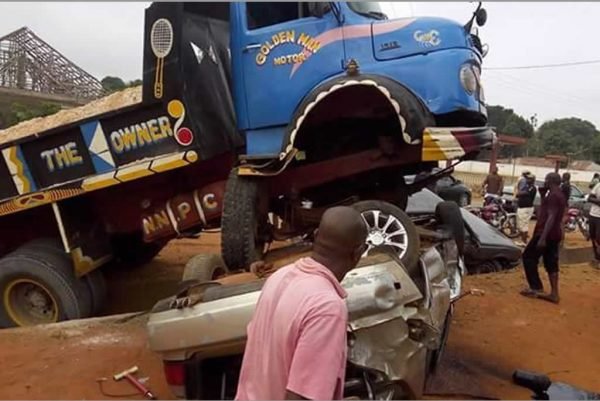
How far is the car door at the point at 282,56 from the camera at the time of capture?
5.13 m

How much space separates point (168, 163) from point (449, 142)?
8.34 ft

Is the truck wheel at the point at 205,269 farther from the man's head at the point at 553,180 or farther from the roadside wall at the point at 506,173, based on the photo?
the roadside wall at the point at 506,173

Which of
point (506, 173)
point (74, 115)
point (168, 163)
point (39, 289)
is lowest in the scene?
point (506, 173)

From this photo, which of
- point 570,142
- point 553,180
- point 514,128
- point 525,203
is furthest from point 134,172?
point 570,142

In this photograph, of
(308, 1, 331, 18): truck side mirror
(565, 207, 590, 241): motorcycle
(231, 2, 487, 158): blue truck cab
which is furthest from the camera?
(565, 207, 590, 241): motorcycle

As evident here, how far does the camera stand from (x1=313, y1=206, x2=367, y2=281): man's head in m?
1.92

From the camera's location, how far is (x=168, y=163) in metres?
5.54

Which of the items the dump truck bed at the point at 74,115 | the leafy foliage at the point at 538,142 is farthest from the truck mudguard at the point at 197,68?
the leafy foliage at the point at 538,142

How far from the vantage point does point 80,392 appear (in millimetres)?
4172

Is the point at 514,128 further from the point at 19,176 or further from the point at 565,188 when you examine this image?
the point at 19,176

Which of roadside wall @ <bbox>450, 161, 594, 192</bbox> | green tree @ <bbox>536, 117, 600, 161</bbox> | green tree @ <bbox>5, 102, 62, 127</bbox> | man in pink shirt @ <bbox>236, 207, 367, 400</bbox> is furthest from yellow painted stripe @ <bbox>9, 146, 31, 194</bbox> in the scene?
green tree @ <bbox>536, 117, 600, 161</bbox>

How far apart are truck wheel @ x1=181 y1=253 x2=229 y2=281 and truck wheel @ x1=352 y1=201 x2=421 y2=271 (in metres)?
1.52

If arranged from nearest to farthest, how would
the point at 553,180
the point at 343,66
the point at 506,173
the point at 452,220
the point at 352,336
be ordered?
the point at 352,336
the point at 343,66
the point at 452,220
the point at 553,180
the point at 506,173

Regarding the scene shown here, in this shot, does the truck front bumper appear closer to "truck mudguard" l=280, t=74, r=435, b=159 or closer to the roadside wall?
"truck mudguard" l=280, t=74, r=435, b=159
